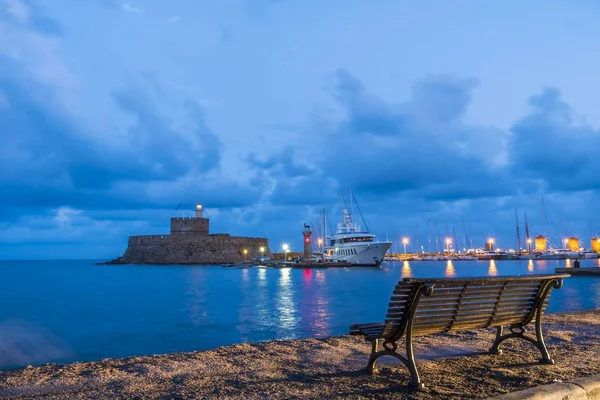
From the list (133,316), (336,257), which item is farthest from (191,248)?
(133,316)

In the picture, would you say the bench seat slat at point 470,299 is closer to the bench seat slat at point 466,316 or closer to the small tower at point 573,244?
the bench seat slat at point 466,316

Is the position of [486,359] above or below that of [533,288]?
below

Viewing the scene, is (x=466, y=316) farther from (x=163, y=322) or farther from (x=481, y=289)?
(x=163, y=322)

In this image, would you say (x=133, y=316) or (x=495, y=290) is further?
(x=133, y=316)

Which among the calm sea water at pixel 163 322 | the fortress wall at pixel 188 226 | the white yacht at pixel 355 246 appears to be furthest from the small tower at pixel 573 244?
the calm sea water at pixel 163 322

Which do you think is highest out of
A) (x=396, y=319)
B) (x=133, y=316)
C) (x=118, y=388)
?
(x=396, y=319)

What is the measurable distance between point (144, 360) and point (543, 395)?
13.1 feet

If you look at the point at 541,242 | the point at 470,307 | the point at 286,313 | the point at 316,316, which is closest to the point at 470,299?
the point at 470,307

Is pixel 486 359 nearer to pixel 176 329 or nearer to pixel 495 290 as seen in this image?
pixel 495 290

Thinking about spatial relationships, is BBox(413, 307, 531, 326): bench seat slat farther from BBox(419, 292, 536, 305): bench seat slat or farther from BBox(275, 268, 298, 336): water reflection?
BBox(275, 268, 298, 336): water reflection

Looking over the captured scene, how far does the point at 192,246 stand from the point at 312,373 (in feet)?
248

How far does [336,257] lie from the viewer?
208 feet

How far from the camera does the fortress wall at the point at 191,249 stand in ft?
253

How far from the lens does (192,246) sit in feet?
253
